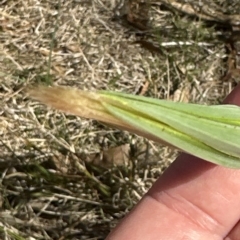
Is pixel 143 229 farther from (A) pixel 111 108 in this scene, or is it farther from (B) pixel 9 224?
(A) pixel 111 108

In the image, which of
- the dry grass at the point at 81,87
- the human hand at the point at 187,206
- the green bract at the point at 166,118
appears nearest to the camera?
the green bract at the point at 166,118

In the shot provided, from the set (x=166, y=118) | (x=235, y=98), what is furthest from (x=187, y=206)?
(x=166, y=118)

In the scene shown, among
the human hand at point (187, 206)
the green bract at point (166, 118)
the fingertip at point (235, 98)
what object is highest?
the green bract at point (166, 118)

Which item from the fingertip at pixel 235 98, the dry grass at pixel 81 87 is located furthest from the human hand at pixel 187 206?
the dry grass at pixel 81 87

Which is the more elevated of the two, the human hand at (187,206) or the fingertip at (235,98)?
the fingertip at (235,98)

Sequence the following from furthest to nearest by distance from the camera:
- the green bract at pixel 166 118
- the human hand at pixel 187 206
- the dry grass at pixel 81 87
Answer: the dry grass at pixel 81 87 < the human hand at pixel 187 206 < the green bract at pixel 166 118

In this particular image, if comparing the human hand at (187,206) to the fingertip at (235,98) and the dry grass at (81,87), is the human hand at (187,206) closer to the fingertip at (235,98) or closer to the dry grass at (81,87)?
the fingertip at (235,98)

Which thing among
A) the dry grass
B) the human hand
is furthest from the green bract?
the dry grass

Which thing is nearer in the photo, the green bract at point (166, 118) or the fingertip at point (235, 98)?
the green bract at point (166, 118)
